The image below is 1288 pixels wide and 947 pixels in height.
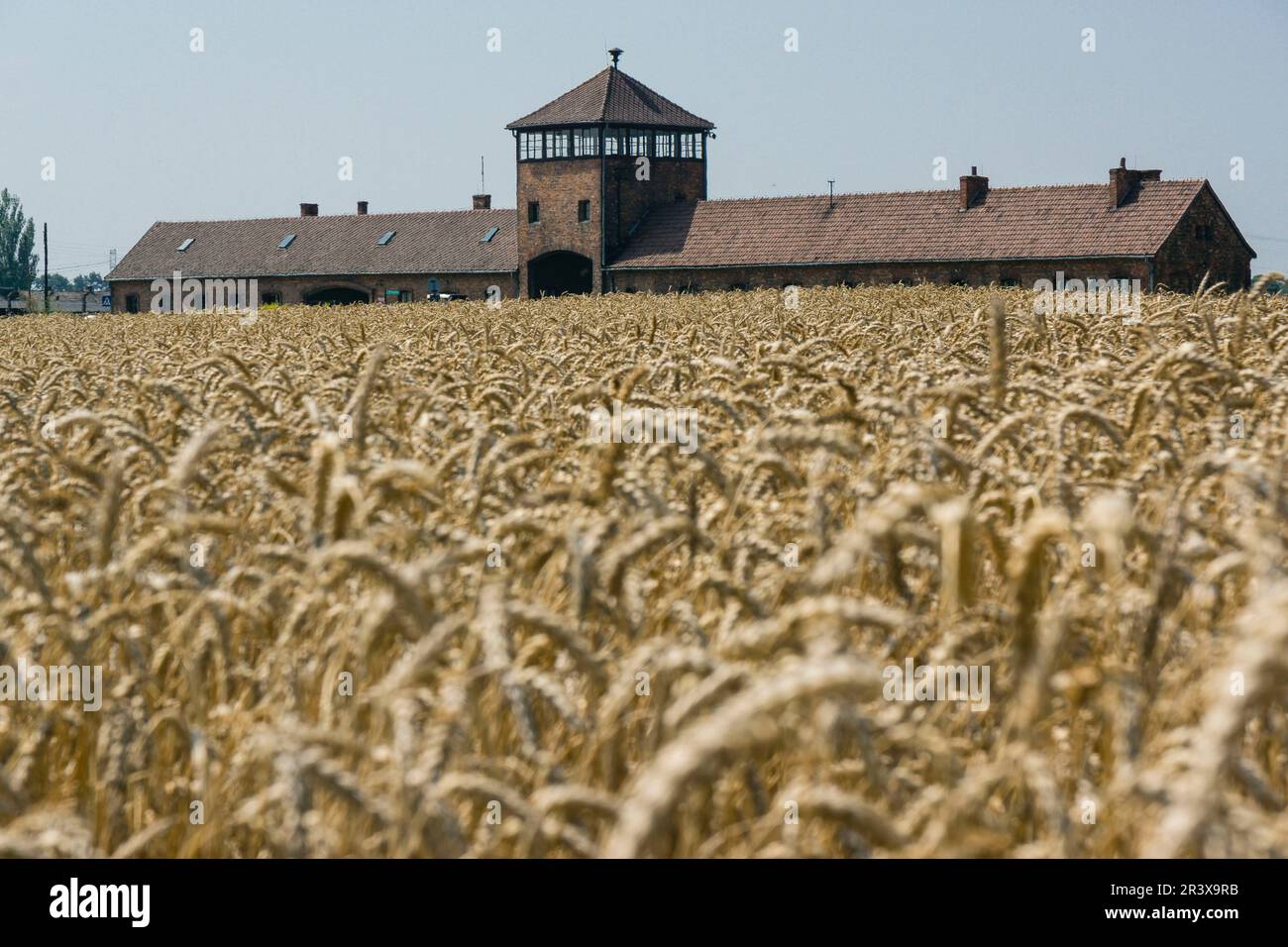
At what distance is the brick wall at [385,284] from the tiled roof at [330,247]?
303 millimetres

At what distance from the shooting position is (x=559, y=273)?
200 ft

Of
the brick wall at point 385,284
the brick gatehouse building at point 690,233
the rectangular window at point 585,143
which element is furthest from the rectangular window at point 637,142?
the brick wall at point 385,284

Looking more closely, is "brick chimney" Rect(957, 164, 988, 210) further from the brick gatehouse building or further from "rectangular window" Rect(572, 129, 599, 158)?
"rectangular window" Rect(572, 129, 599, 158)

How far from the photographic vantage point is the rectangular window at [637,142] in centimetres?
5922

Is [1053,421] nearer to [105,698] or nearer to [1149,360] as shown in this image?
[1149,360]

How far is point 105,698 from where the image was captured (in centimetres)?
297

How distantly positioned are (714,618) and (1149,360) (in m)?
3.12

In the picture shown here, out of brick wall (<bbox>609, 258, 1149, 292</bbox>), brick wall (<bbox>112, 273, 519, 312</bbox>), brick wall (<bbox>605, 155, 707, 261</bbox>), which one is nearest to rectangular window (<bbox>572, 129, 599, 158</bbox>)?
brick wall (<bbox>605, 155, 707, 261</bbox>)

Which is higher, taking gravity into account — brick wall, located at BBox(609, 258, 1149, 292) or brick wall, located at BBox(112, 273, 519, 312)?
brick wall, located at BBox(112, 273, 519, 312)

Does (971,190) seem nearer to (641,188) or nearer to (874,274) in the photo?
(874,274)

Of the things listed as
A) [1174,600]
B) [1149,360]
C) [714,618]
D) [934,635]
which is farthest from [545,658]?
[1149,360]

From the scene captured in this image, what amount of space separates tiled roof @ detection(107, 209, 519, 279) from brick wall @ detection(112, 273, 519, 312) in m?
0.30

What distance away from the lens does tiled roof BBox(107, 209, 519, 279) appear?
65312 millimetres
